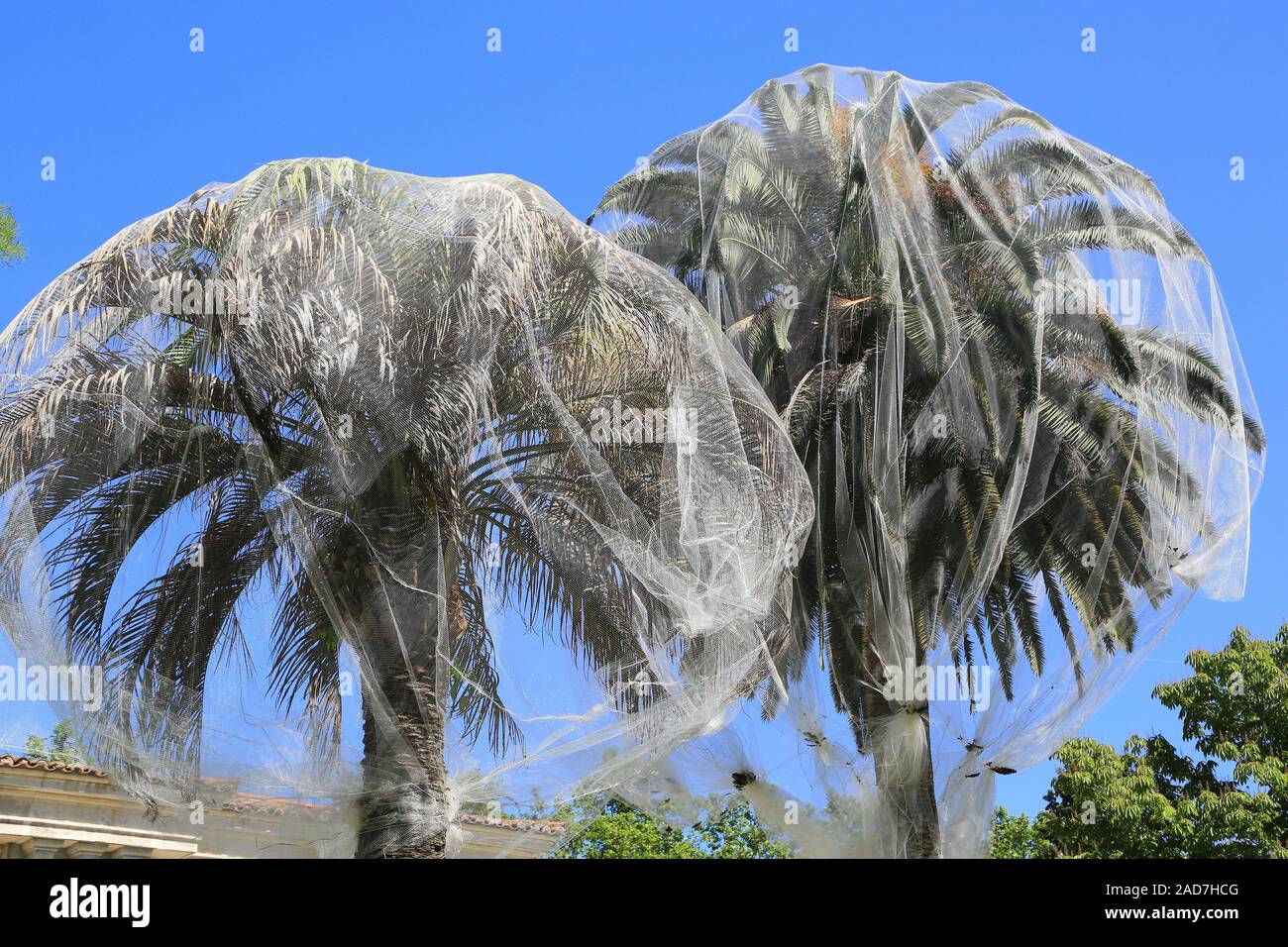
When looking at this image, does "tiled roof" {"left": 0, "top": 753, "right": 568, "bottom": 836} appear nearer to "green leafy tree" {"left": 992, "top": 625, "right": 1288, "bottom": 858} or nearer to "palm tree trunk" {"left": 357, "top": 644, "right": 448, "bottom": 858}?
"palm tree trunk" {"left": 357, "top": 644, "right": 448, "bottom": 858}

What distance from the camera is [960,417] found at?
1098 cm

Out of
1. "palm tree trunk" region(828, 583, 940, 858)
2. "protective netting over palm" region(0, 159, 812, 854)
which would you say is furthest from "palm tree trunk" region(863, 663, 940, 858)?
"protective netting over palm" region(0, 159, 812, 854)

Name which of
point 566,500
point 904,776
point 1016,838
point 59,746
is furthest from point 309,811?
point 1016,838

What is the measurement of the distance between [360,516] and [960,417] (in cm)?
545

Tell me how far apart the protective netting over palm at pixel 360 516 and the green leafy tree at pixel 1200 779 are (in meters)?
12.7

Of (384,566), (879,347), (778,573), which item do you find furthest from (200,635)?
(879,347)

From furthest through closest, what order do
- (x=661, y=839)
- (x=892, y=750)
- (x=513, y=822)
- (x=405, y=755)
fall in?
(x=661, y=839) < (x=892, y=750) < (x=513, y=822) < (x=405, y=755)

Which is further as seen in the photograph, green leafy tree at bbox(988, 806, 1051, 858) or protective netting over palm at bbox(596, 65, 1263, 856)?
green leafy tree at bbox(988, 806, 1051, 858)

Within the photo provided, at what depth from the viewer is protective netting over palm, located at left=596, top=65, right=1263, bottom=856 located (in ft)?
35.1

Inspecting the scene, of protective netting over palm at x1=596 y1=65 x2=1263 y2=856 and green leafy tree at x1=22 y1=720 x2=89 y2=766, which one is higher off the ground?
protective netting over palm at x1=596 y1=65 x2=1263 y2=856

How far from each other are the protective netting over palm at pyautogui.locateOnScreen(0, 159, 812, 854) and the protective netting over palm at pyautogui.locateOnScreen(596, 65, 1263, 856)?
8.66ft

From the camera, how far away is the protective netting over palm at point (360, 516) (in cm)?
774

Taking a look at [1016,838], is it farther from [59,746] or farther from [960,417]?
[59,746]
